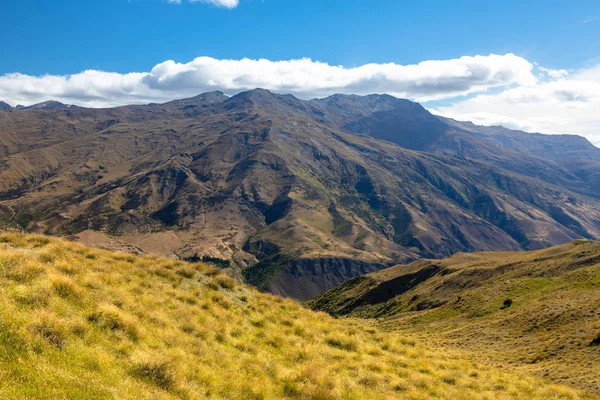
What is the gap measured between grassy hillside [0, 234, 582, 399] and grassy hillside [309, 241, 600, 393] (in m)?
7.00

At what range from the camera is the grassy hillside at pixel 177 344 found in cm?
904

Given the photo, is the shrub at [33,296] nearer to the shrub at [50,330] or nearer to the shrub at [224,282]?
the shrub at [50,330]

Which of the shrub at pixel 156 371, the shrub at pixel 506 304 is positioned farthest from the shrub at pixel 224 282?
the shrub at pixel 506 304

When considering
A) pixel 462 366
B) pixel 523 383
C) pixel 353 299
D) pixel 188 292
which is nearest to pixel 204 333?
pixel 188 292

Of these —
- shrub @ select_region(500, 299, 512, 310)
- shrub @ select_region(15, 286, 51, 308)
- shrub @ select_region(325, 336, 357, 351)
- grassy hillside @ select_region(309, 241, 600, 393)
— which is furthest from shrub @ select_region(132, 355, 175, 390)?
shrub @ select_region(500, 299, 512, 310)

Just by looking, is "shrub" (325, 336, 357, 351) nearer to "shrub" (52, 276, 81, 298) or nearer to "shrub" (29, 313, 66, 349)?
Result: "shrub" (52, 276, 81, 298)

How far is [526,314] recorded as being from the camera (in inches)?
1535

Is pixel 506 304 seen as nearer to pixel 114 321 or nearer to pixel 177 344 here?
pixel 177 344

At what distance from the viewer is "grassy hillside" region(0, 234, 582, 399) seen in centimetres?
904

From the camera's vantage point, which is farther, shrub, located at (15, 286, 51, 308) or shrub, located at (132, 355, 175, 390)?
shrub, located at (15, 286, 51, 308)

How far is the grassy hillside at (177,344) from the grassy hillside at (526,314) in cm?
700

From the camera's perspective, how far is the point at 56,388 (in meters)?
7.73

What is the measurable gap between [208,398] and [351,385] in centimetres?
615

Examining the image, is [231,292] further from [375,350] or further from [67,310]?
[67,310]
